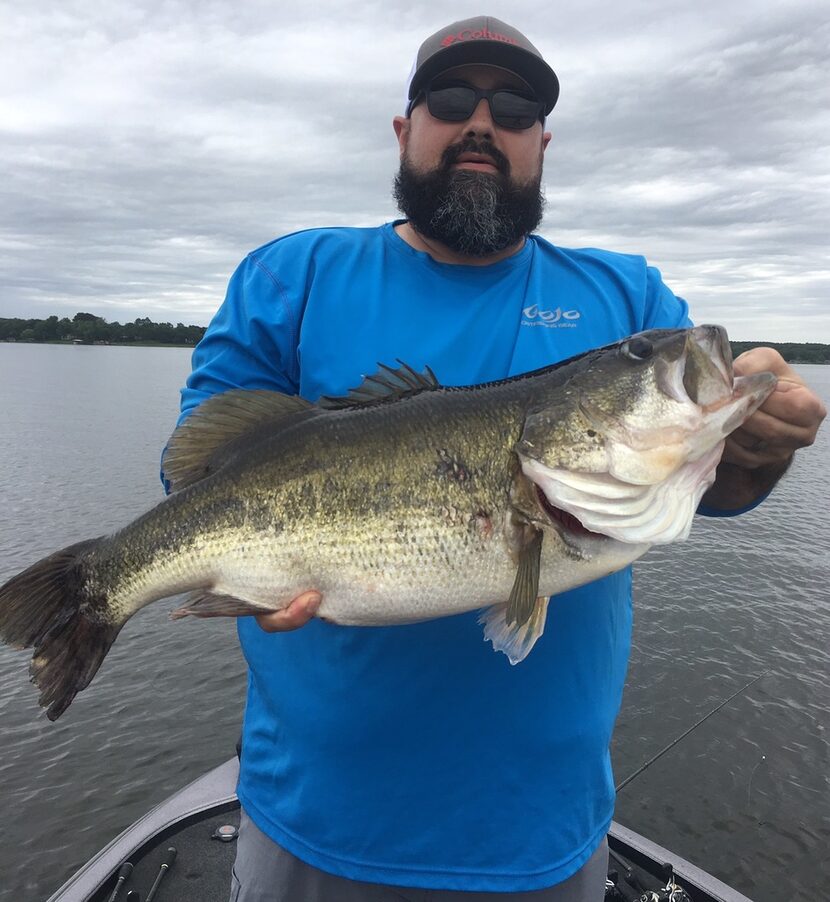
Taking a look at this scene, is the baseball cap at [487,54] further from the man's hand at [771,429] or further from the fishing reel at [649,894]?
the fishing reel at [649,894]

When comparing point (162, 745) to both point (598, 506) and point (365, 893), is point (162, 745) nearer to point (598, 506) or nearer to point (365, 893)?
point (365, 893)

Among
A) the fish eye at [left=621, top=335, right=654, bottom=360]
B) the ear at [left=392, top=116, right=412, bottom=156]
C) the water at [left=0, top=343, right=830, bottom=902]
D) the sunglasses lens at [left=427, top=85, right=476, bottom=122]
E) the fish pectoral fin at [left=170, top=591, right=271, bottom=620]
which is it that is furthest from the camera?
the water at [left=0, top=343, right=830, bottom=902]

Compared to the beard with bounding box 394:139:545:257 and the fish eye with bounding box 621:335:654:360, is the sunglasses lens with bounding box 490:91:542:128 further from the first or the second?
the fish eye with bounding box 621:335:654:360

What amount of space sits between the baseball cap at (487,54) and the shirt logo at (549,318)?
1.15 meters

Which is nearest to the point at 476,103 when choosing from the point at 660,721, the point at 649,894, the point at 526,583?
the point at 526,583

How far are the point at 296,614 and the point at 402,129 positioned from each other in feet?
8.68

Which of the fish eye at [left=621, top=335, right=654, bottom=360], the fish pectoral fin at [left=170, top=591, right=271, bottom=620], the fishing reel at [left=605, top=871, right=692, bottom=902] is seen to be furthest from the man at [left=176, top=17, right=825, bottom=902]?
the fishing reel at [left=605, top=871, right=692, bottom=902]

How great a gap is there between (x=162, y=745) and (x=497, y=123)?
948 cm

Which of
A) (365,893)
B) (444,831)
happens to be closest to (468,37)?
(444,831)

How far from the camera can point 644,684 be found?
36.8ft

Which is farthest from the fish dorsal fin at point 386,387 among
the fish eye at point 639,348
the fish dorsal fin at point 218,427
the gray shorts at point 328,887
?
the gray shorts at point 328,887

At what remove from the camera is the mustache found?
3328mm

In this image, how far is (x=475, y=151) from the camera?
11.0 feet

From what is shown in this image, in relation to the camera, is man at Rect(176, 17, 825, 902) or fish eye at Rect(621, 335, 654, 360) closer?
fish eye at Rect(621, 335, 654, 360)
